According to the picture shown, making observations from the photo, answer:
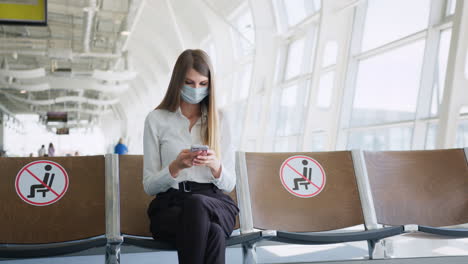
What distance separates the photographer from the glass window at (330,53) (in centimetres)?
763

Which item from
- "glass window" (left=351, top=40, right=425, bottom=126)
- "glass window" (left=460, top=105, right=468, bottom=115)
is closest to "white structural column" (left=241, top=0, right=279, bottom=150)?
"glass window" (left=351, top=40, right=425, bottom=126)

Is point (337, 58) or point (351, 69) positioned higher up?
point (337, 58)

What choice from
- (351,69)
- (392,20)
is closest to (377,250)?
(392,20)

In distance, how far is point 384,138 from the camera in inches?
246

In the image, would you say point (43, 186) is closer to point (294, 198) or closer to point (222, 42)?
point (294, 198)

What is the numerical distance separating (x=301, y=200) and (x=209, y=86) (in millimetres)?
938

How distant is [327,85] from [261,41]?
2279 mm

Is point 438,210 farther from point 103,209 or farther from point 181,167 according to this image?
point 103,209

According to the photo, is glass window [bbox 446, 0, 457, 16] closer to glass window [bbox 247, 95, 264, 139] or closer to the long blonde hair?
the long blonde hair

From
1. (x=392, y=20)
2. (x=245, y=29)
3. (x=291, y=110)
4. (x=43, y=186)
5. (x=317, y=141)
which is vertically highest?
(x=245, y=29)

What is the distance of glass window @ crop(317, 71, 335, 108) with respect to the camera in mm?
7704

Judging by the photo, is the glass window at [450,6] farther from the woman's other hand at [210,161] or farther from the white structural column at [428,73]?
the woman's other hand at [210,161]

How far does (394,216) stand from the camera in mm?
2789

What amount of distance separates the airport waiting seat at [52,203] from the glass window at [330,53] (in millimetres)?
5687
